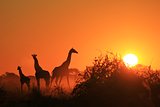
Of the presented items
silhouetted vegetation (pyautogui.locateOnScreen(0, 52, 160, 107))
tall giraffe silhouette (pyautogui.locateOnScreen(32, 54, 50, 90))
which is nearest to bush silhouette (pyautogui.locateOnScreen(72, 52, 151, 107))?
silhouetted vegetation (pyautogui.locateOnScreen(0, 52, 160, 107))

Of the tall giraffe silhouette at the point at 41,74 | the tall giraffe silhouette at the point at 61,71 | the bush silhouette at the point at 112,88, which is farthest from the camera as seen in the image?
the tall giraffe silhouette at the point at 61,71

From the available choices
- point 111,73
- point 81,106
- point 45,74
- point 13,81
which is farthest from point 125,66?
point 13,81

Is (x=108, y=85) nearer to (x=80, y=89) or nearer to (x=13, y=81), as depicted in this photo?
(x=80, y=89)

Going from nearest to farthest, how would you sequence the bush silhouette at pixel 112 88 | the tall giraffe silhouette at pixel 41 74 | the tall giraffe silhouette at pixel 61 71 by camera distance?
the bush silhouette at pixel 112 88 → the tall giraffe silhouette at pixel 41 74 → the tall giraffe silhouette at pixel 61 71

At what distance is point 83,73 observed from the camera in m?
31.3

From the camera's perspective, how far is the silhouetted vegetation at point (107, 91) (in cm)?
2838

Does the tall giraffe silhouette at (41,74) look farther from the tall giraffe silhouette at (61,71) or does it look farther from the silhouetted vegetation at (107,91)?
the silhouetted vegetation at (107,91)

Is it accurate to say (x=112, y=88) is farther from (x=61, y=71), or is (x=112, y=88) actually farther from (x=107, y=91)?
(x=61, y=71)

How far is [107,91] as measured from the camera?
28719 mm

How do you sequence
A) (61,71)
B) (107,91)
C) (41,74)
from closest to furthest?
(107,91) → (41,74) → (61,71)

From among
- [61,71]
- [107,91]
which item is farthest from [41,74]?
[107,91]

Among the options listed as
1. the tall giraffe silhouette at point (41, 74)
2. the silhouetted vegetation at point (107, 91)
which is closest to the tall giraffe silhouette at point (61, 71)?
the tall giraffe silhouette at point (41, 74)

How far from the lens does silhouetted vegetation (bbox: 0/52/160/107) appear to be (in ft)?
93.1

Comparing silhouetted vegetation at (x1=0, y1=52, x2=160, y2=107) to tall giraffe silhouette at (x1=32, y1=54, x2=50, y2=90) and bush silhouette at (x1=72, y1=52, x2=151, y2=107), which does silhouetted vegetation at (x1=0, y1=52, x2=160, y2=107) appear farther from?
Result: tall giraffe silhouette at (x1=32, y1=54, x2=50, y2=90)
